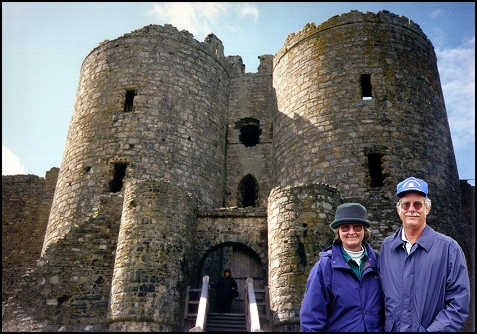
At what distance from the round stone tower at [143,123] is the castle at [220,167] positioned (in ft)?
0.15

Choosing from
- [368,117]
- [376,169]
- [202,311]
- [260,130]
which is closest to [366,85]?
[368,117]

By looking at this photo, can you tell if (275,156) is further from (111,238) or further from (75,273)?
(75,273)

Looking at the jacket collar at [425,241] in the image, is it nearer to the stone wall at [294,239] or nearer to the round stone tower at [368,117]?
the stone wall at [294,239]

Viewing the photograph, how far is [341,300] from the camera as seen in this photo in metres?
3.78

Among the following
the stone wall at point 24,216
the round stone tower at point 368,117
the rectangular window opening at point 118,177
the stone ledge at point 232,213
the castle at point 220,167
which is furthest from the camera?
the stone wall at point 24,216

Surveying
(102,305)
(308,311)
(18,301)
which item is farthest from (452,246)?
(18,301)

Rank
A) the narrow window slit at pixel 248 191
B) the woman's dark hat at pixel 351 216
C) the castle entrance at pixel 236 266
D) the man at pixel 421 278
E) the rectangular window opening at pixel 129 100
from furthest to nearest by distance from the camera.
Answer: the narrow window slit at pixel 248 191
the rectangular window opening at pixel 129 100
the castle entrance at pixel 236 266
the woman's dark hat at pixel 351 216
the man at pixel 421 278

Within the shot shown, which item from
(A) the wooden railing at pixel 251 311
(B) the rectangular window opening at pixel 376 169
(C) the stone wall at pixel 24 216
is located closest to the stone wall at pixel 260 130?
(B) the rectangular window opening at pixel 376 169

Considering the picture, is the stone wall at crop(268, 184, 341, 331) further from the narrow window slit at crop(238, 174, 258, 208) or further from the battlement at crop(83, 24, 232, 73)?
the battlement at crop(83, 24, 232, 73)

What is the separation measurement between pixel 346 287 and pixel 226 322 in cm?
688

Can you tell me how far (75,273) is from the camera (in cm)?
1169

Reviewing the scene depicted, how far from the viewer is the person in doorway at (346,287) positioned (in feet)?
12.2

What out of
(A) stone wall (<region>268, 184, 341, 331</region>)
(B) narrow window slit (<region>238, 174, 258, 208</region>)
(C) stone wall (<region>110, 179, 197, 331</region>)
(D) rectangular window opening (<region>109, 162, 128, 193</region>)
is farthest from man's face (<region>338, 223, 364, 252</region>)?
(B) narrow window slit (<region>238, 174, 258, 208</region>)

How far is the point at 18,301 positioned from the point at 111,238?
2535mm
